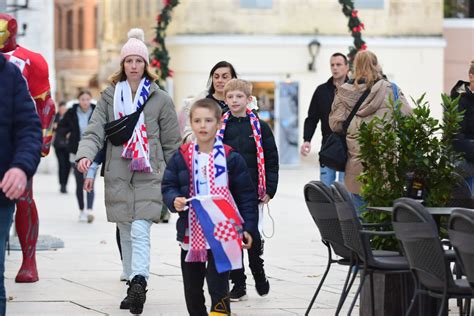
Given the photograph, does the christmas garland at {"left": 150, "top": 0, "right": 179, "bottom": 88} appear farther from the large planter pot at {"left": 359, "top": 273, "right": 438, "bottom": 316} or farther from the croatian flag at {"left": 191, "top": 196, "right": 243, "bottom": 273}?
the croatian flag at {"left": 191, "top": 196, "right": 243, "bottom": 273}

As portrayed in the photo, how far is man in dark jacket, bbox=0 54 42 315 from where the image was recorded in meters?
7.45

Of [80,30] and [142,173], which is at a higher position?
[142,173]

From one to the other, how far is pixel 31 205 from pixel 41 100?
86cm

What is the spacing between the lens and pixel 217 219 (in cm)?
840

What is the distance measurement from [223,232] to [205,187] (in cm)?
29

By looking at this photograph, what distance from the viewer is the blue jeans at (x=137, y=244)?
1007cm

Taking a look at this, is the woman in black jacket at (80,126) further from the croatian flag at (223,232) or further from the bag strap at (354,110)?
the croatian flag at (223,232)

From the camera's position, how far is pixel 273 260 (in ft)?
45.0

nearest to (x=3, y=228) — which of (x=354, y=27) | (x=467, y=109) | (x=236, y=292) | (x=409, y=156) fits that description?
(x=409, y=156)

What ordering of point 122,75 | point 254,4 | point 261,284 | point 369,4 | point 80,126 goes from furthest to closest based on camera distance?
point 369,4 < point 254,4 < point 80,126 < point 261,284 < point 122,75

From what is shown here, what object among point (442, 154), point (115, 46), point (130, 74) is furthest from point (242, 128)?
point (115, 46)

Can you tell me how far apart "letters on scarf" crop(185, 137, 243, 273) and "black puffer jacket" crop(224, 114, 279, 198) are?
1974 millimetres

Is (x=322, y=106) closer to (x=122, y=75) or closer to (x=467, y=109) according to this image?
(x=467, y=109)

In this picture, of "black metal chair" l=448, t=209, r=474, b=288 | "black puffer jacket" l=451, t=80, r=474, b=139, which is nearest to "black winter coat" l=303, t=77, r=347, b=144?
"black puffer jacket" l=451, t=80, r=474, b=139
